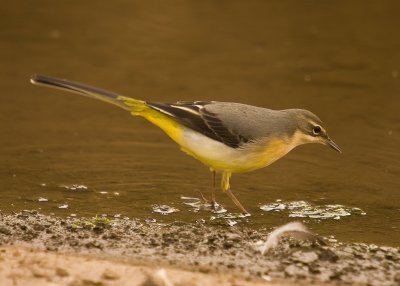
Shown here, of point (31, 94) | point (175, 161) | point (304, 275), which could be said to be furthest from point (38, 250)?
point (31, 94)

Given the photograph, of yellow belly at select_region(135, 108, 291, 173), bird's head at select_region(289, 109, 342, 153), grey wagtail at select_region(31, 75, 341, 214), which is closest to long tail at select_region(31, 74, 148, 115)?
grey wagtail at select_region(31, 75, 341, 214)

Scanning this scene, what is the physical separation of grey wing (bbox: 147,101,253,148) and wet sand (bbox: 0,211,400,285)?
93cm

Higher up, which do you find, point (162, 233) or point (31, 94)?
point (31, 94)

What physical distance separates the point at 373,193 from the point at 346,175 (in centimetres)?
63

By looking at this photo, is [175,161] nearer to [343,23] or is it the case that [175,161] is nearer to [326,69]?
[326,69]

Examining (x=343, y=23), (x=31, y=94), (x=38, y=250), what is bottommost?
(x=38, y=250)

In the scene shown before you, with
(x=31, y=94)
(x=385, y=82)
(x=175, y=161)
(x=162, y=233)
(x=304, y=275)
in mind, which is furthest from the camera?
(x=385, y=82)

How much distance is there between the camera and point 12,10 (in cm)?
1786

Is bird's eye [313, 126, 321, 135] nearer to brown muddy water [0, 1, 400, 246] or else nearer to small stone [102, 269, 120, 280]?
brown muddy water [0, 1, 400, 246]

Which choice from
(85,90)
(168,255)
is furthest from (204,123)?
(168,255)

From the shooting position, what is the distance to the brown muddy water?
9.88m

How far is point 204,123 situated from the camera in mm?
9570

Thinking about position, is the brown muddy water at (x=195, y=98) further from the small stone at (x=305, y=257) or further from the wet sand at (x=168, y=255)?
the small stone at (x=305, y=257)

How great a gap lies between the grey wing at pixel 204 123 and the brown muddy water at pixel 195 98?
2.54 ft
